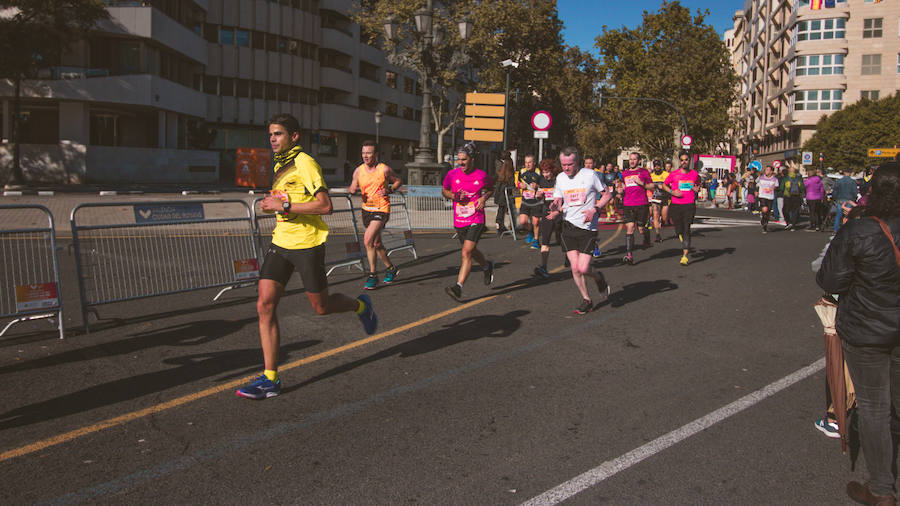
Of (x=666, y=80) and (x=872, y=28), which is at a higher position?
(x=872, y=28)

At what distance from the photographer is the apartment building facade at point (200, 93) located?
3550 cm

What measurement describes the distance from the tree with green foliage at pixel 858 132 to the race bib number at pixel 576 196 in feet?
158

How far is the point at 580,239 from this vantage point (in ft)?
26.9

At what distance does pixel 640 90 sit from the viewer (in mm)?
53219

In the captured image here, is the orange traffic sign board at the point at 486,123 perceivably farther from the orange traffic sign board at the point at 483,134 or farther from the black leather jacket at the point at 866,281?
the black leather jacket at the point at 866,281

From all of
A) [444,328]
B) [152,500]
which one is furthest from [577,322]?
[152,500]

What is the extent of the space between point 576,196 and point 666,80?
46581 millimetres

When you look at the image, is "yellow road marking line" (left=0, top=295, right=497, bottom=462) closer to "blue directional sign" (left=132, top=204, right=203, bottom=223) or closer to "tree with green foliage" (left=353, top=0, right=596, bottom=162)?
"blue directional sign" (left=132, top=204, right=203, bottom=223)

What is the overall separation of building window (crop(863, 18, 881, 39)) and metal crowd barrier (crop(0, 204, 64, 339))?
6466cm

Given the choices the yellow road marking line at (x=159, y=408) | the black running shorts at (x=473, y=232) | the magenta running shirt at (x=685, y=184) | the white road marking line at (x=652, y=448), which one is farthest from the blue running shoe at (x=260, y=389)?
the magenta running shirt at (x=685, y=184)

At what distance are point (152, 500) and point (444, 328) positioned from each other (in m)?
4.05

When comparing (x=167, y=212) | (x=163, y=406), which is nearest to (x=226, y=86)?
(x=167, y=212)

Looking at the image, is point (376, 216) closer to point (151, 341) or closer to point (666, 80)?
point (151, 341)

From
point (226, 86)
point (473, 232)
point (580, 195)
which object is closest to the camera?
point (580, 195)
